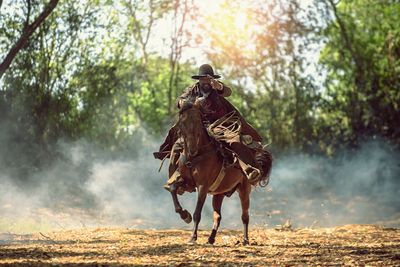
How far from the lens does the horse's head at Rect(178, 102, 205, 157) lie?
39.5ft

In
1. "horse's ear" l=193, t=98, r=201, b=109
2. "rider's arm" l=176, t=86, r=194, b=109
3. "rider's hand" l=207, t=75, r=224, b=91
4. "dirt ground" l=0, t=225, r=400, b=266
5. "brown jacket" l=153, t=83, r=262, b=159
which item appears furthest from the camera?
"brown jacket" l=153, t=83, r=262, b=159

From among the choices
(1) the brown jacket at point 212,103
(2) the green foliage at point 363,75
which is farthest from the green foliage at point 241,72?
(1) the brown jacket at point 212,103

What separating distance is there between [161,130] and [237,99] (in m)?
6.86

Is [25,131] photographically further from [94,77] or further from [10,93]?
[94,77]

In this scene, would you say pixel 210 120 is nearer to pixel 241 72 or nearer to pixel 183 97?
pixel 183 97

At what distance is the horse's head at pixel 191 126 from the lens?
475 inches

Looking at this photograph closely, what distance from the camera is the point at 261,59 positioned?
123 feet

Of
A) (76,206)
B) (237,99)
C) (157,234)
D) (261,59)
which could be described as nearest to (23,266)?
(157,234)

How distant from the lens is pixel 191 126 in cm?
→ 1214

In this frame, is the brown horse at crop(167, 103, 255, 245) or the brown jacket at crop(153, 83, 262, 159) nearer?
the brown horse at crop(167, 103, 255, 245)

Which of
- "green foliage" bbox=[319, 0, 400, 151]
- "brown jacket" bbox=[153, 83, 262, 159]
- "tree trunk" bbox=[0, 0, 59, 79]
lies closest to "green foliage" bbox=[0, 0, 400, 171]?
"green foliage" bbox=[319, 0, 400, 151]

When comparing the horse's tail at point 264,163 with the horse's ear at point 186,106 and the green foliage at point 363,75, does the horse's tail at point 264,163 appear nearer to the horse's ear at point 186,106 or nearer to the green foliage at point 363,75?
the horse's ear at point 186,106

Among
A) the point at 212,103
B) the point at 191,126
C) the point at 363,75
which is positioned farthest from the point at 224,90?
the point at 363,75

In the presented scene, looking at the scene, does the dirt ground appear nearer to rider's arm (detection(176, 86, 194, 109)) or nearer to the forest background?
rider's arm (detection(176, 86, 194, 109))
